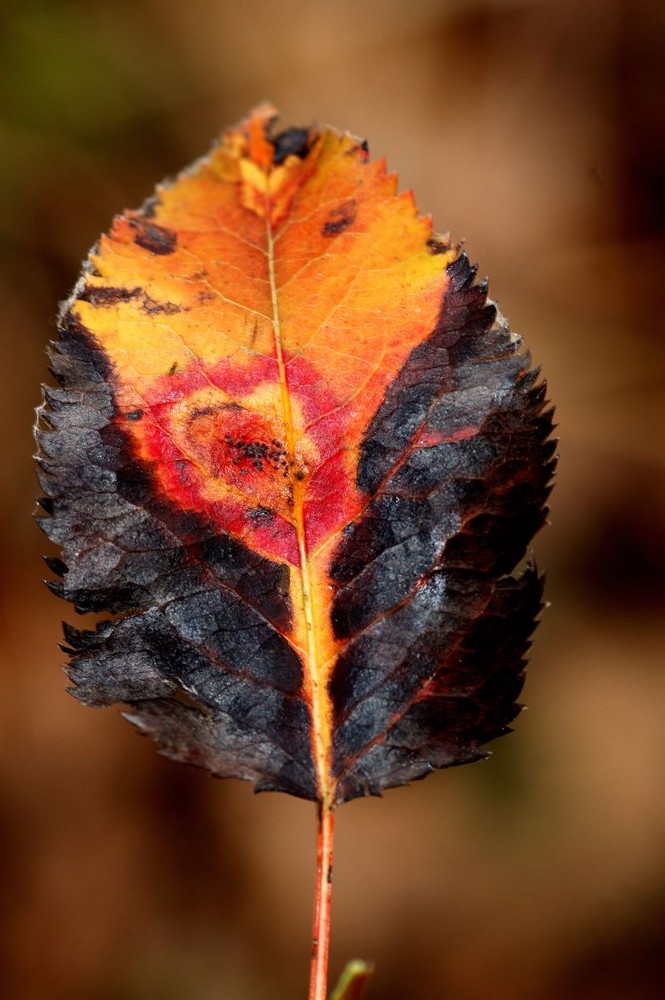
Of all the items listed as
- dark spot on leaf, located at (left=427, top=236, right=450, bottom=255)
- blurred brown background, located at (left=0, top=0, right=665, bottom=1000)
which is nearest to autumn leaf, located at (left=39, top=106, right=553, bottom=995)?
dark spot on leaf, located at (left=427, top=236, right=450, bottom=255)

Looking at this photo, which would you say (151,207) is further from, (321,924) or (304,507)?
(321,924)

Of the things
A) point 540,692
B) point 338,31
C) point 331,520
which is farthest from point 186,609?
point 338,31

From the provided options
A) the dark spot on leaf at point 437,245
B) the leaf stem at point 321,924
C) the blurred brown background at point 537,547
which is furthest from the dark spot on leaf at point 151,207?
the blurred brown background at point 537,547

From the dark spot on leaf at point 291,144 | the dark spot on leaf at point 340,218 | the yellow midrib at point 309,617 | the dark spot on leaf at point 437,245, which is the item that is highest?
the dark spot on leaf at point 291,144

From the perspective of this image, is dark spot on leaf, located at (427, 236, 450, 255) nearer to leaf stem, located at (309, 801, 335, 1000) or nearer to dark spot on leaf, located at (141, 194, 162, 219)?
dark spot on leaf, located at (141, 194, 162, 219)

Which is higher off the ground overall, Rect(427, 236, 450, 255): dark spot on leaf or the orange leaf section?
Rect(427, 236, 450, 255): dark spot on leaf

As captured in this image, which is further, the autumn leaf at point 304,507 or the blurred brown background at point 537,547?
the blurred brown background at point 537,547

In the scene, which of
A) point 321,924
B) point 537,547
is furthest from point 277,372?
point 537,547

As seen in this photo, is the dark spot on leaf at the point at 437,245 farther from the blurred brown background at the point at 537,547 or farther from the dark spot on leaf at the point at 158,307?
the blurred brown background at the point at 537,547
